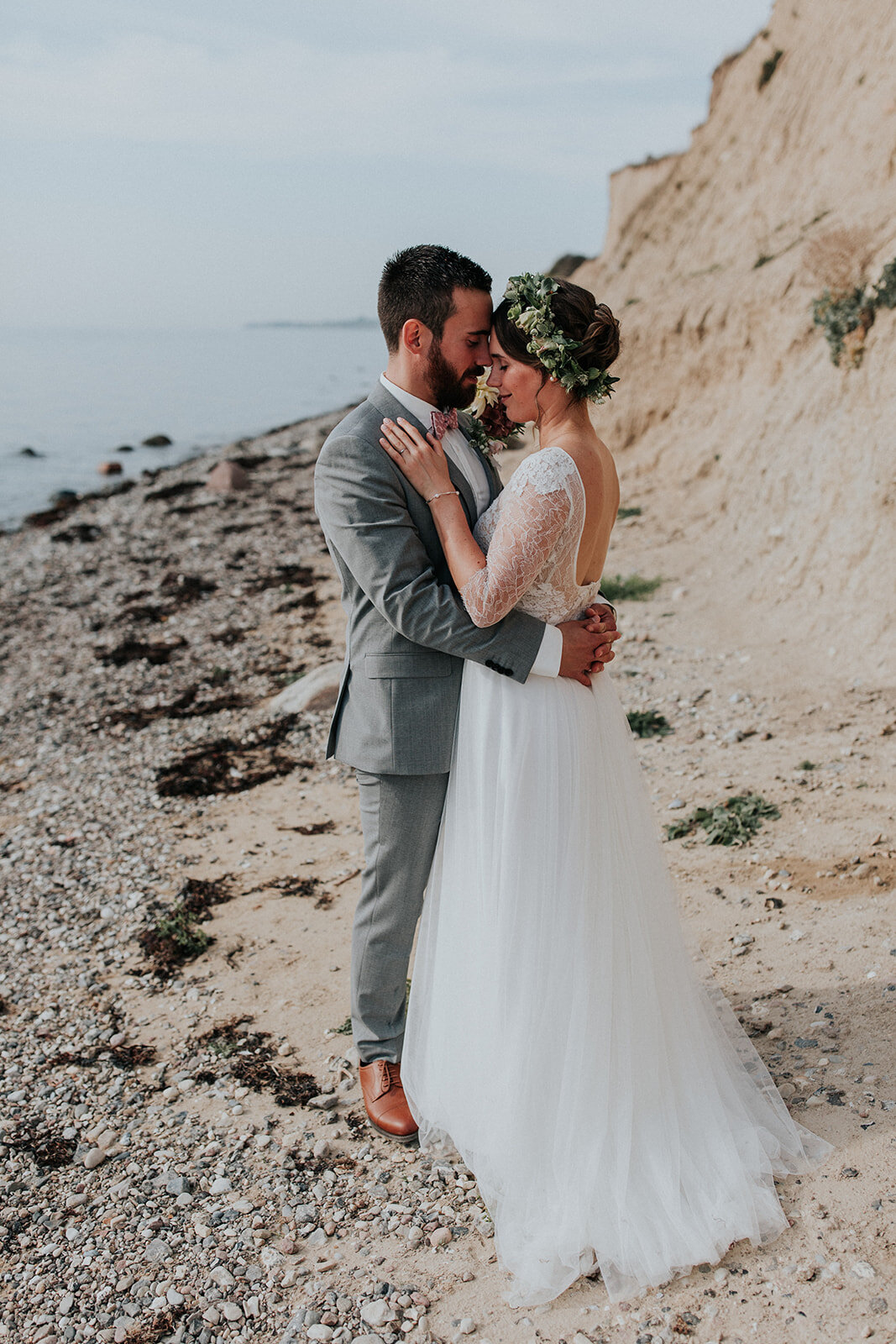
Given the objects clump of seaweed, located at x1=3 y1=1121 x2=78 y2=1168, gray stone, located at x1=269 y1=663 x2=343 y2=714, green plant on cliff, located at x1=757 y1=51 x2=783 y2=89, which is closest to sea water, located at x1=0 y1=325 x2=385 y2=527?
gray stone, located at x1=269 y1=663 x2=343 y2=714

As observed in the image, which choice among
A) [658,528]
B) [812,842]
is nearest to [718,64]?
[658,528]

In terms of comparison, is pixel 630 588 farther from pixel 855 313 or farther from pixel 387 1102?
pixel 387 1102

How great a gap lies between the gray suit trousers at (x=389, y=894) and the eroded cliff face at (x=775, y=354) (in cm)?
545

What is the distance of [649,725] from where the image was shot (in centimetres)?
780

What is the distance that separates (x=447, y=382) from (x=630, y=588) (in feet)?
24.7

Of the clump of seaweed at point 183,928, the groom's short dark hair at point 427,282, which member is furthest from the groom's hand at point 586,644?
the clump of seaweed at point 183,928

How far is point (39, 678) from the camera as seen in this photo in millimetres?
11297

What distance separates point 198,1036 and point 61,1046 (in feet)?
2.44

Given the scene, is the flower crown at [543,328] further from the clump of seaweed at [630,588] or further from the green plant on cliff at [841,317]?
the green plant on cliff at [841,317]

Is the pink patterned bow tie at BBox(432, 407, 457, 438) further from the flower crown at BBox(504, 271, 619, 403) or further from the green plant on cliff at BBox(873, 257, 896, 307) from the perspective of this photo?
the green plant on cliff at BBox(873, 257, 896, 307)

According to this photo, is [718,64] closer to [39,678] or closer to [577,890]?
[39,678]

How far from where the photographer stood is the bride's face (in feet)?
11.0

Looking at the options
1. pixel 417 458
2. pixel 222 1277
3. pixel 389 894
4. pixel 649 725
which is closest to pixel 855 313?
pixel 649 725

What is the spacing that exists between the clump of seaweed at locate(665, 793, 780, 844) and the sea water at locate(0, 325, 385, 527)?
431cm
